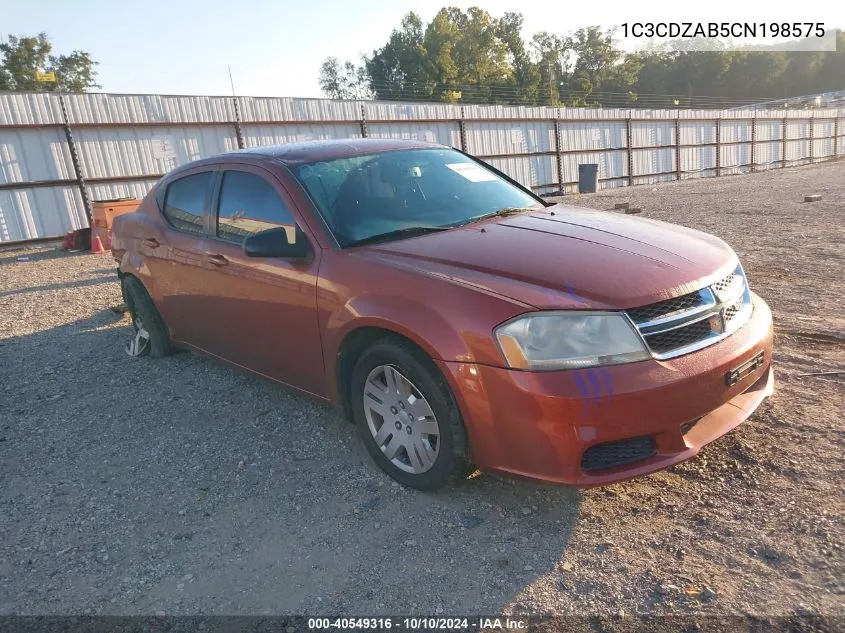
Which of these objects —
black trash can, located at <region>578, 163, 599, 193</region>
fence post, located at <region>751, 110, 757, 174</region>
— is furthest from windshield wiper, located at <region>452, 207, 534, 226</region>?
fence post, located at <region>751, 110, 757, 174</region>

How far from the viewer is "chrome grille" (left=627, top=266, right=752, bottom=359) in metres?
2.46

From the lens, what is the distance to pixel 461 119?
2002cm

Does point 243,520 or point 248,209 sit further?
point 248,209

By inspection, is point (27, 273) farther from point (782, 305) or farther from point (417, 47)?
point (417, 47)

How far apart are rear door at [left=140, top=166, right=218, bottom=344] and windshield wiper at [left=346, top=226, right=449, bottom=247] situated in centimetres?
143

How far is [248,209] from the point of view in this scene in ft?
12.4

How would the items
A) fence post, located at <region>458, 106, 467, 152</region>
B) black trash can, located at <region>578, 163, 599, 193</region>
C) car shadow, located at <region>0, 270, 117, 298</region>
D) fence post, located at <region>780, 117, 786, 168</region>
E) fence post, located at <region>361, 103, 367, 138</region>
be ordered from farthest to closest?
fence post, located at <region>780, 117, 786, 168</region> → black trash can, located at <region>578, 163, 599, 193</region> → fence post, located at <region>458, 106, 467, 152</region> → fence post, located at <region>361, 103, 367, 138</region> → car shadow, located at <region>0, 270, 117, 298</region>

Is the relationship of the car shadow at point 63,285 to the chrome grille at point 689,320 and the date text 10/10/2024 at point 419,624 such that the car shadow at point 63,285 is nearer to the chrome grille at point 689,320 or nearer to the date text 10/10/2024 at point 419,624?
the date text 10/10/2024 at point 419,624

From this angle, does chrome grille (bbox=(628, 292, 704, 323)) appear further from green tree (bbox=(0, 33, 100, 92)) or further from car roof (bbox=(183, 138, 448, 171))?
green tree (bbox=(0, 33, 100, 92))

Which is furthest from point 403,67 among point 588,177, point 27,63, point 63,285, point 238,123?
point 63,285

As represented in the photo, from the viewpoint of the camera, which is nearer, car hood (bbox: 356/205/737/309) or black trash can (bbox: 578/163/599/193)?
car hood (bbox: 356/205/737/309)

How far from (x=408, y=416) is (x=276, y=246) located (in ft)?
3.73

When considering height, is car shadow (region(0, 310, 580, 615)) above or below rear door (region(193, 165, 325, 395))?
below

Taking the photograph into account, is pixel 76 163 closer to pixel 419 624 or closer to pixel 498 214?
pixel 498 214
